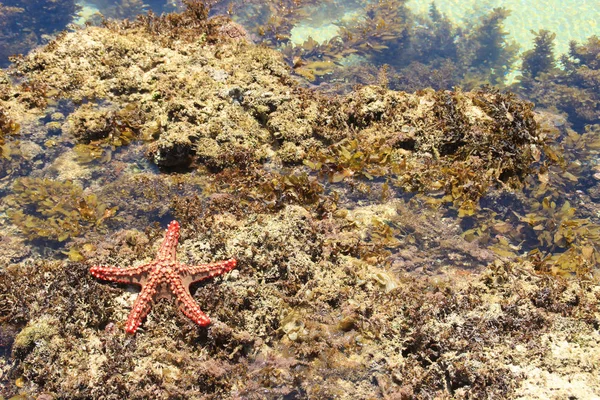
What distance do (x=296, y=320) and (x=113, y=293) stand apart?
175cm

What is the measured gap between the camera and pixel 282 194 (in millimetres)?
4809

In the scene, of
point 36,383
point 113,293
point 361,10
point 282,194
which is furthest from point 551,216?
point 361,10

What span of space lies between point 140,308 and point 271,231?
1430mm

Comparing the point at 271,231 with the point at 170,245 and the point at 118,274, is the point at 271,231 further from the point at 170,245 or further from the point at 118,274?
the point at 118,274

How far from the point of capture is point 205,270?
12.5 ft

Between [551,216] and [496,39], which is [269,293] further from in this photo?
[496,39]

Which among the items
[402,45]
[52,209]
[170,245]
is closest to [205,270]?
[170,245]

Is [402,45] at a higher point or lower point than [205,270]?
higher

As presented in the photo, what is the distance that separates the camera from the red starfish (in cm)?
360

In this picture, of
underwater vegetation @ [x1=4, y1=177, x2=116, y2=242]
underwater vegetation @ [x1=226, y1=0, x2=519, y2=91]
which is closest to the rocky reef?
underwater vegetation @ [x1=4, y1=177, x2=116, y2=242]

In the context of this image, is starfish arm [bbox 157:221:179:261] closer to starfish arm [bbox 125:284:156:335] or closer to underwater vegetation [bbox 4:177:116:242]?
starfish arm [bbox 125:284:156:335]

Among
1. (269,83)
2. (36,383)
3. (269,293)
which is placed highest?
(269,83)

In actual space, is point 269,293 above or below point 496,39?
below

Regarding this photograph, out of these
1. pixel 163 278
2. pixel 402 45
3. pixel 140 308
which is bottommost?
pixel 140 308
